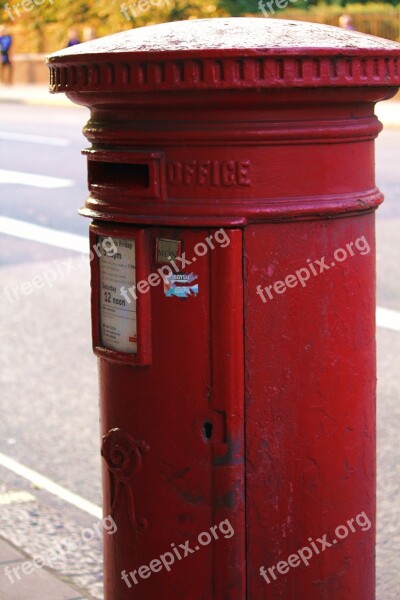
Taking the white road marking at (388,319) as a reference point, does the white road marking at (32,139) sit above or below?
below

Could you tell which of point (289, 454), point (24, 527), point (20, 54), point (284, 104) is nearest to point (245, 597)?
point (289, 454)

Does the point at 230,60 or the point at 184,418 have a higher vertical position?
the point at 230,60

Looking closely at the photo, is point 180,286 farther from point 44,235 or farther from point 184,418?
point 44,235

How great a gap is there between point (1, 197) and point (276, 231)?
955 cm

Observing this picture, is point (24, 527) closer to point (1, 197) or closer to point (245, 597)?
point (245, 597)

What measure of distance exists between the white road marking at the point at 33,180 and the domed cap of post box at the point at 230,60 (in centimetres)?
978

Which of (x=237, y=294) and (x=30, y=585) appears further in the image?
(x=30, y=585)

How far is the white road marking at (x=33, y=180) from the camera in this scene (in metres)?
12.1
